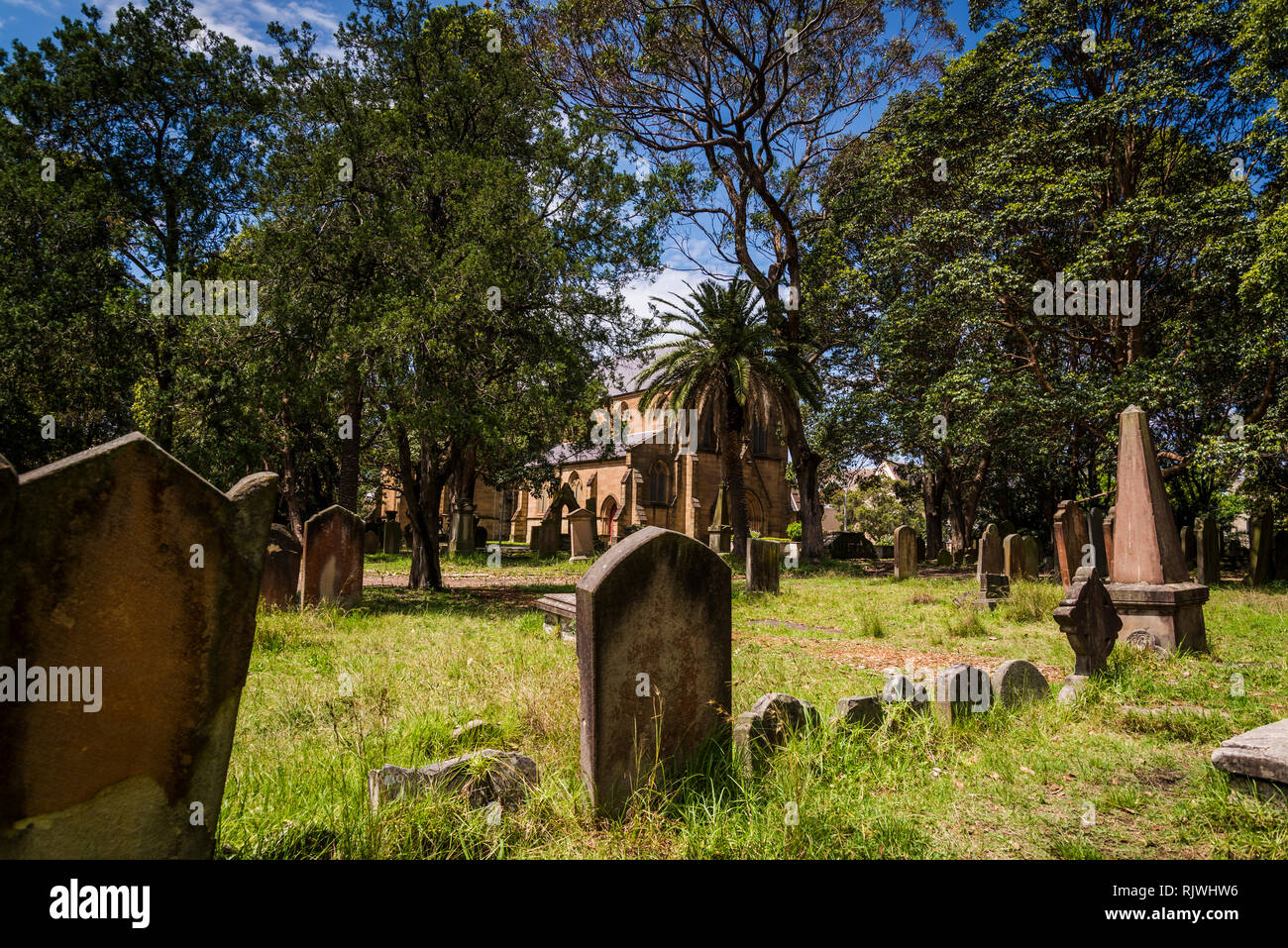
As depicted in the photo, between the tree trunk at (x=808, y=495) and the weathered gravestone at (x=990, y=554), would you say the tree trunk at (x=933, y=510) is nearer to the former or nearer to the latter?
the tree trunk at (x=808, y=495)

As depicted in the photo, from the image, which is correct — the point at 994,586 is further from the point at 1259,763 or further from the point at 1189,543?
the point at 1189,543

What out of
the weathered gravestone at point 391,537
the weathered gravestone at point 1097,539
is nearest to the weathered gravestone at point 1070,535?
the weathered gravestone at point 1097,539

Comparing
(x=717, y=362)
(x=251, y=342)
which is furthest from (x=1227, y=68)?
(x=251, y=342)

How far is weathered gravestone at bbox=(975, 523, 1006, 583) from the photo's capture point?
13148 mm

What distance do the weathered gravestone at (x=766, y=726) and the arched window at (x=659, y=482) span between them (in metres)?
31.1

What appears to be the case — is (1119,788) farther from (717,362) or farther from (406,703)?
(717,362)

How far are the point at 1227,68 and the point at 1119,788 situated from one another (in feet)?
70.5

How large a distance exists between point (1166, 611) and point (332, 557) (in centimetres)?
1073

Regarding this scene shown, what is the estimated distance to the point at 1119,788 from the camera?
12.5ft

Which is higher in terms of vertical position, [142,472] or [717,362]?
[717,362]

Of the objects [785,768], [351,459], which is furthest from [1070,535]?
[351,459]

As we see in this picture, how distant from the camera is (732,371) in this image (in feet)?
71.0

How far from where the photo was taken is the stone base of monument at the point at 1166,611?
7.19 metres

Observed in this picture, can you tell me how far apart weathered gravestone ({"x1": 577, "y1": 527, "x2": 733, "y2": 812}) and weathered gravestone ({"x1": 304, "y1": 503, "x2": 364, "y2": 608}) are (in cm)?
789
